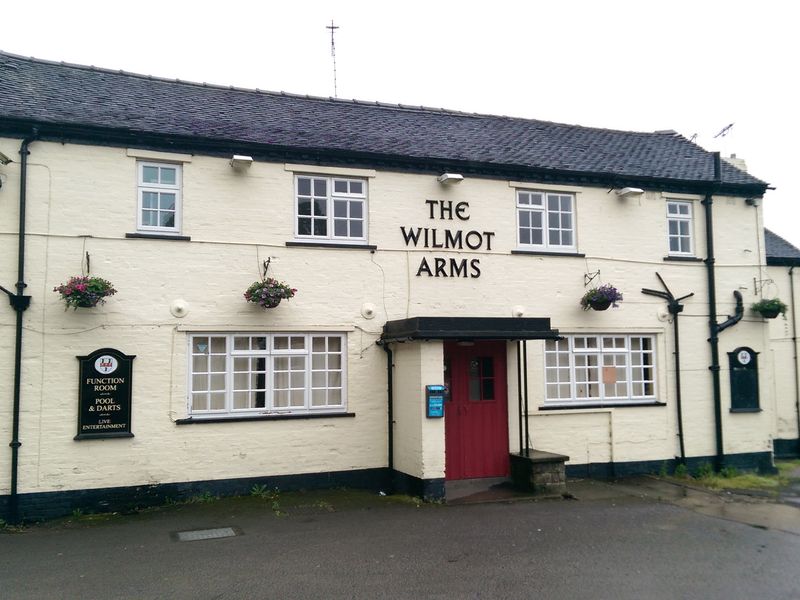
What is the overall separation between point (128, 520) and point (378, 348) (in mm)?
4737

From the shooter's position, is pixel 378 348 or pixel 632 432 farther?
pixel 632 432

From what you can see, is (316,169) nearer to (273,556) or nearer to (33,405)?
(33,405)

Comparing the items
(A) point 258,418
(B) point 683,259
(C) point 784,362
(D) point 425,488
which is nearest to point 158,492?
(A) point 258,418

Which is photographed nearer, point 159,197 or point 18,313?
point 18,313

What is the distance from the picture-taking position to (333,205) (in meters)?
11.9

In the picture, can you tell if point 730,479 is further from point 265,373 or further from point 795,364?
point 265,373

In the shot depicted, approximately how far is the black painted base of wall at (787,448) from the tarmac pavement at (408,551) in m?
5.51

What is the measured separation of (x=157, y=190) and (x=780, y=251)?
14.3m

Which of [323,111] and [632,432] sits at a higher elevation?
[323,111]

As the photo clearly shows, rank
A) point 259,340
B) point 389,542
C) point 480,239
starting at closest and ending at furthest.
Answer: point 389,542
point 259,340
point 480,239

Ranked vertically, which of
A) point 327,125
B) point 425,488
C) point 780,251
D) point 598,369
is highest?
point 327,125

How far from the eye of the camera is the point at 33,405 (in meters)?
9.90

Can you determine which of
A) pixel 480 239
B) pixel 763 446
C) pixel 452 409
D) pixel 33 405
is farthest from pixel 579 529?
pixel 33 405

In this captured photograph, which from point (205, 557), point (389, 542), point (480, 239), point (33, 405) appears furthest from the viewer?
point (480, 239)
